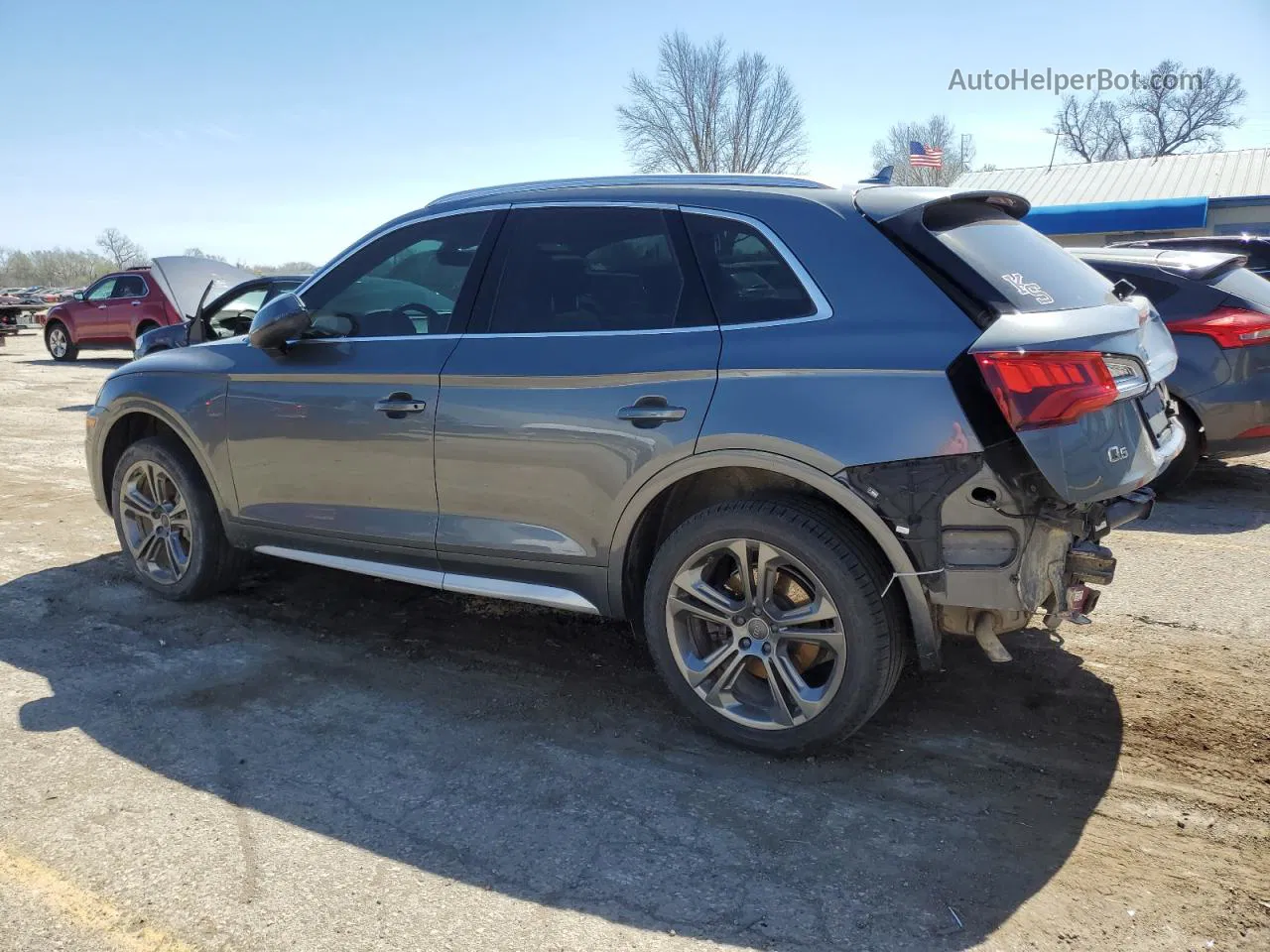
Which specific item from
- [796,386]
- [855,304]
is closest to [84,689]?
[796,386]

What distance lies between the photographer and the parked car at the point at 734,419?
2.97 m

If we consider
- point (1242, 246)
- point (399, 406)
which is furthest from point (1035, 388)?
point (1242, 246)

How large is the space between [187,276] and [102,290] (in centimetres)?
357

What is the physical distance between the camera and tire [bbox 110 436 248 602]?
4.88m

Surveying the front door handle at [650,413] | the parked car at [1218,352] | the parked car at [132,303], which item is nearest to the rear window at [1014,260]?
the front door handle at [650,413]

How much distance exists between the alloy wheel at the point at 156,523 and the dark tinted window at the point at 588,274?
2.19 metres

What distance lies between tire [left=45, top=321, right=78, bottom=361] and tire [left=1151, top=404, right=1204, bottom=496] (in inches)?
788

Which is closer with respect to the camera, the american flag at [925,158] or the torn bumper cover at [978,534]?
the torn bumper cover at [978,534]

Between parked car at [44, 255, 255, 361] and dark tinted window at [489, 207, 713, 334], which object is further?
parked car at [44, 255, 255, 361]

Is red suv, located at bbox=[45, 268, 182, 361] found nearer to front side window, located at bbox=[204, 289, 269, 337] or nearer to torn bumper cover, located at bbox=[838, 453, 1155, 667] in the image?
front side window, located at bbox=[204, 289, 269, 337]

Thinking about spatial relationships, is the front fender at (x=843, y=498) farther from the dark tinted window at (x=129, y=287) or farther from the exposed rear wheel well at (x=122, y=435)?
the dark tinted window at (x=129, y=287)

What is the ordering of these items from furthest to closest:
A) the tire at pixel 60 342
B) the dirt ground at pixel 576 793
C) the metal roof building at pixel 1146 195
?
the metal roof building at pixel 1146 195 → the tire at pixel 60 342 → the dirt ground at pixel 576 793

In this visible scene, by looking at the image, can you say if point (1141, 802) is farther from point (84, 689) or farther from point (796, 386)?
point (84, 689)

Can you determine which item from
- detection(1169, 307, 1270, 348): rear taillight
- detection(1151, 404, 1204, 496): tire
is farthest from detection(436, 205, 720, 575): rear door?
detection(1169, 307, 1270, 348): rear taillight
